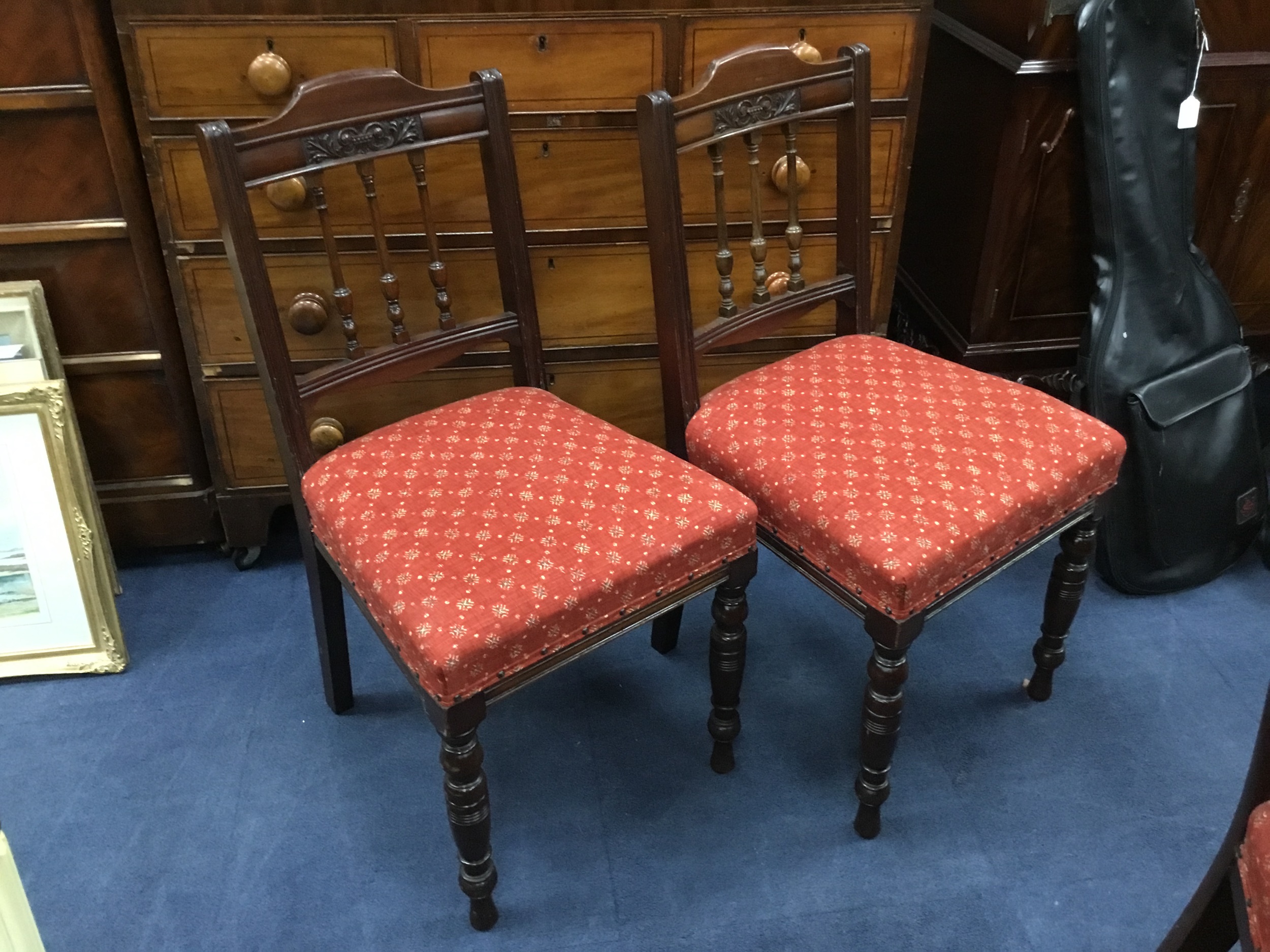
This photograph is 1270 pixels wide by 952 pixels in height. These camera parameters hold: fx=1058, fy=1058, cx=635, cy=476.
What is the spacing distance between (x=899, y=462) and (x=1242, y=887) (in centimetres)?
61

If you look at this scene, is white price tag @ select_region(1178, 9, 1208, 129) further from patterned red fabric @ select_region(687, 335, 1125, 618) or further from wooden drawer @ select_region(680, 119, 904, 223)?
patterned red fabric @ select_region(687, 335, 1125, 618)

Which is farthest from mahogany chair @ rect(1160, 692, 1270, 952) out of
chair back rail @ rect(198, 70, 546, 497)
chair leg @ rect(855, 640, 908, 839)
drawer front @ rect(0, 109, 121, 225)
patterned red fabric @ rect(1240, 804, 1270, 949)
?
drawer front @ rect(0, 109, 121, 225)

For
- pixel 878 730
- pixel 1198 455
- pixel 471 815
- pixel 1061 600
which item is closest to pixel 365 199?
pixel 471 815

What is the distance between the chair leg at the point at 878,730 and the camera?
4.47ft

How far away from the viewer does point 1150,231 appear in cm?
184

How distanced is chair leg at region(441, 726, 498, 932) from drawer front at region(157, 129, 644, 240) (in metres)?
0.85

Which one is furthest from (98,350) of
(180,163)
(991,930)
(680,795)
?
(991,930)

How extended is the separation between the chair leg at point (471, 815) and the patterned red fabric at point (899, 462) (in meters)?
0.50

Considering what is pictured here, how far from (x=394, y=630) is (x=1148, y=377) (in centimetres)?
140

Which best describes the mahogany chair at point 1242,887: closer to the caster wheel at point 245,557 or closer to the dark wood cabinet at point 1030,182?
the dark wood cabinet at point 1030,182

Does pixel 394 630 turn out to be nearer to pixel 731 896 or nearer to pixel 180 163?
pixel 731 896

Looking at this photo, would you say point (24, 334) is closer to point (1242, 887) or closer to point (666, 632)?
point (666, 632)

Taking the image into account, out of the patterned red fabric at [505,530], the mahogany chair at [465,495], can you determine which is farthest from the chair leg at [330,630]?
the patterned red fabric at [505,530]

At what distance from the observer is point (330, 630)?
1621mm
